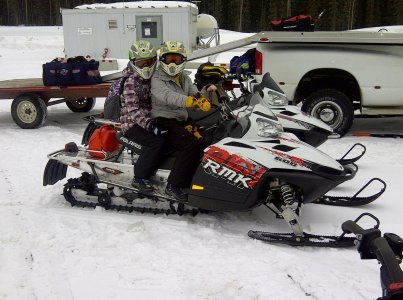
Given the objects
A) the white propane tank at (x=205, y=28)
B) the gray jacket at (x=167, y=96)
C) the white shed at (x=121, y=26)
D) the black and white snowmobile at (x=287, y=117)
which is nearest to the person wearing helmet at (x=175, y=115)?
the gray jacket at (x=167, y=96)

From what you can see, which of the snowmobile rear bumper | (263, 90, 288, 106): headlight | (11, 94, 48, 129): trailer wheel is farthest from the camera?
(11, 94, 48, 129): trailer wheel

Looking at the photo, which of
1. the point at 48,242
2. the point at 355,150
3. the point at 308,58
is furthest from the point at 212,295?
the point at 308,58

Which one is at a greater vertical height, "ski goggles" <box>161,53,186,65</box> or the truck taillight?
"ski goggles" <box>161,53,186,65</box>

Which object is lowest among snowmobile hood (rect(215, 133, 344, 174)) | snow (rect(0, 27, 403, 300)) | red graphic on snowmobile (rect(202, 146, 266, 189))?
snow (rect(0, 27, 403, 300))

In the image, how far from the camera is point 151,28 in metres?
18.9

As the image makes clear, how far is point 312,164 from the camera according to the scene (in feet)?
13.1

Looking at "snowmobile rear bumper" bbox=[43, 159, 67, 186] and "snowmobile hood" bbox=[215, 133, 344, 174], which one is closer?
"snowmobile hood" bbox=[215, 133, 344, 174]

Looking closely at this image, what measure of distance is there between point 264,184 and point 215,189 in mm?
451

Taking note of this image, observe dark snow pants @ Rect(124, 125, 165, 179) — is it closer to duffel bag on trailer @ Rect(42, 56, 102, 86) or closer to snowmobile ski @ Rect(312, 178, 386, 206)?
snowmobile ski @ Rect(312, 178, 386, 206)

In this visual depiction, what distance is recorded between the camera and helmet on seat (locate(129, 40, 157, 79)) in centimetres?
458

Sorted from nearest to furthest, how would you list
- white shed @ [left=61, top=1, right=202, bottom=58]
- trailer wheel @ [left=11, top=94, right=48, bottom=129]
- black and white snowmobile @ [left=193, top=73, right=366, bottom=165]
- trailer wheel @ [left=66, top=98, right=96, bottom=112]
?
black and white snowmobile @ [left=193, top=73, right=366, bottom=165] → trailer wheel @ [left=11, top=94, right=48, bottom=129] → trailer wheel @ [left=66, top=98, right=96, bottom=112] → white shed @ [left=61, top=1, right=202, bottom=58]

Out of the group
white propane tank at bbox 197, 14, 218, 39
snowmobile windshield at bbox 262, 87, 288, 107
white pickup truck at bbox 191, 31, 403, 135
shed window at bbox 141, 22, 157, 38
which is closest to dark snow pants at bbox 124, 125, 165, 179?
snowmobile windshield at bbox 262, 87, 288, 107

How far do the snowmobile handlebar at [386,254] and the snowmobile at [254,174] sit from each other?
1922mm

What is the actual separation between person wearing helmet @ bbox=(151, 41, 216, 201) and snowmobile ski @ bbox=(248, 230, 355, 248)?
2.95ft
